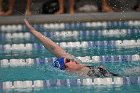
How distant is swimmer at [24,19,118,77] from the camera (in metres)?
3.82

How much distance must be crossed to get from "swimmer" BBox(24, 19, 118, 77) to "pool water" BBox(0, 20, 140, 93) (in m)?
0.07

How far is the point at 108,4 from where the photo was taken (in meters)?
8.78

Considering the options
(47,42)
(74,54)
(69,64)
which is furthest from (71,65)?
(74,54)

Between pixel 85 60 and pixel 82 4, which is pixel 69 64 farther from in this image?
pixel 82 4

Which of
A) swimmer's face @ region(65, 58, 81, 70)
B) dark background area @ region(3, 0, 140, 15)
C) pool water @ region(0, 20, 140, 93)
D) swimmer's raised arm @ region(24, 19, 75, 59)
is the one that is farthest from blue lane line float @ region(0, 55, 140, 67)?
dark background area @ region(3, 0, 140, 15)

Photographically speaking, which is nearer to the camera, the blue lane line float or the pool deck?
the blue lane line float

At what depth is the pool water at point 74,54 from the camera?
4023 millimetres

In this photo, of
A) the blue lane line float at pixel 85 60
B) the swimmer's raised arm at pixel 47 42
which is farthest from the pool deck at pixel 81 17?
the swimmer's raised arm at pixel 47 42

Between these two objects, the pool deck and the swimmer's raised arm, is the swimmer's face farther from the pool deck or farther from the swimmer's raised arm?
the pool deck

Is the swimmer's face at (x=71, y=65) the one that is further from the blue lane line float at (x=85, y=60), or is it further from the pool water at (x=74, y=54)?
the blue lane line float at (x=85, y=60)

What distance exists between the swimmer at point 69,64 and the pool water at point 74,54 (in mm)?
72

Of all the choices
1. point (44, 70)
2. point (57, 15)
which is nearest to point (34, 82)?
point (44, 70)

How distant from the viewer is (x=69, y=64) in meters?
3.80

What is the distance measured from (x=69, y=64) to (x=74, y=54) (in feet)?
6.01
